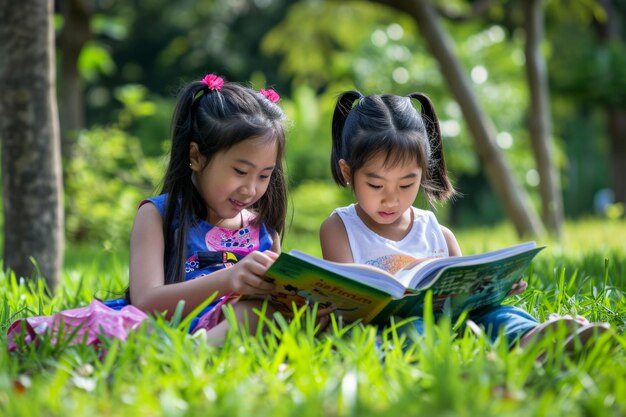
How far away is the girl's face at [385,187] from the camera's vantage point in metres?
2.73

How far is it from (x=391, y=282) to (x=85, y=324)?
30.1 inches

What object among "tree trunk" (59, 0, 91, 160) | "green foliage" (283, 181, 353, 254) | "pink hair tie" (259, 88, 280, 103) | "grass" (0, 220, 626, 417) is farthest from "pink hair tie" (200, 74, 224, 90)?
"green foliage" (283, 181, 353, 254)

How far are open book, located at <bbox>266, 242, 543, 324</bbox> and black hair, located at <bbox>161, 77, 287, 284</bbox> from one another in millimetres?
490

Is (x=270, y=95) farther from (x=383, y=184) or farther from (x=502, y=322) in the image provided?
(x=502, y=322)

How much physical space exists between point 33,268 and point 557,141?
1407 cm

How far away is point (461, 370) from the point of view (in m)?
1.90

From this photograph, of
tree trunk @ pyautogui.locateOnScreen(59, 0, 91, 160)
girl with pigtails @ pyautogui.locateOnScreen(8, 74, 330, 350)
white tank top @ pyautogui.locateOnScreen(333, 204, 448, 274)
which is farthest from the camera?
tree trunk @ pyautogui.locateOnScreen(59, 0, 91, 160)

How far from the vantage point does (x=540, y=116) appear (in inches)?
322

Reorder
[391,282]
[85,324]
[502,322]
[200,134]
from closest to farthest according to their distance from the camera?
[391,282], [85,324], [502,322], [200,134]

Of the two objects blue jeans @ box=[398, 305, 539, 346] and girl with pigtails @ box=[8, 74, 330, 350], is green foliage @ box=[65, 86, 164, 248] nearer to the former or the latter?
girl with pigtails @ box=[8, 74, 330, 350]

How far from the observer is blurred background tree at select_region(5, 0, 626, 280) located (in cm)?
775

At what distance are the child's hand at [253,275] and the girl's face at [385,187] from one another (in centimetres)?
57

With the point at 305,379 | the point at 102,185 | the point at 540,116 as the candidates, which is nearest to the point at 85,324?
the point at 305,379

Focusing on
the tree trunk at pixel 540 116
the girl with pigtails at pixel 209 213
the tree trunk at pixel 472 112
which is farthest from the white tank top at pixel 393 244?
the tree trunk at pixel 540 116
